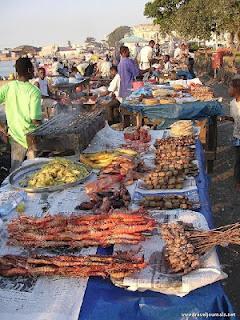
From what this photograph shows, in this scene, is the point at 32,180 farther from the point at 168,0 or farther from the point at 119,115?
the point at 168,0

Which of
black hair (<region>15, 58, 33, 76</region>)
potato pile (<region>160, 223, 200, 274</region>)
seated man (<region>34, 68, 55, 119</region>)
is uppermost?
black hair (<region>15, 58, 33, 76</region>)

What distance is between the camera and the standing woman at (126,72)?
10344 millimetres

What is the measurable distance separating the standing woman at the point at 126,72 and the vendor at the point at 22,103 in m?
5.58

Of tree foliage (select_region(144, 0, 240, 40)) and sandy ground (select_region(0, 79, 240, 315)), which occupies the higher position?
tree foliage (select_region(144, 0, 240, 40))

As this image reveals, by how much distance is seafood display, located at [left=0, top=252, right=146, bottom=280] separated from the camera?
2182 millimetres

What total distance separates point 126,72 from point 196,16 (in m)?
26.3

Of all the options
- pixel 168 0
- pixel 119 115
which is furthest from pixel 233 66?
pixel 168 0

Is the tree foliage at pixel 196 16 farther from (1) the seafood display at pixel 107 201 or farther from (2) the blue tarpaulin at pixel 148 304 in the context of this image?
(2) the blue tarpaulin at pixel 148 304

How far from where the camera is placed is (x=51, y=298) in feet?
6.72

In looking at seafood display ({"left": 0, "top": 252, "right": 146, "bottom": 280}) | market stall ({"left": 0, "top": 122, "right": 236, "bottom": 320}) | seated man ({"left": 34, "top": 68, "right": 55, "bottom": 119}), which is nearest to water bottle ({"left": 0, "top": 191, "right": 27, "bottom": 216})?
market stall ({"left": 0, "top": 122, "right": 236, "bottom": 320})

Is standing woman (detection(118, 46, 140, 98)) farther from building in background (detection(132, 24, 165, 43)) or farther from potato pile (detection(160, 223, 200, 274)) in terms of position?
building in background (detection(132, 24, 165, 43))

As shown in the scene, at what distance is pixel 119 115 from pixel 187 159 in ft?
18.9

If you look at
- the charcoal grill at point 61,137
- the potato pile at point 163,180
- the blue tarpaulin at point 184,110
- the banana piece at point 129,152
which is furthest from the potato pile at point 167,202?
the blue tarpaulin at point 184,110

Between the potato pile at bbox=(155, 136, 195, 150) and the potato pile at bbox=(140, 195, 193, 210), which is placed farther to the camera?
the potato pile at bbox=(155, 136, 195, 150)
